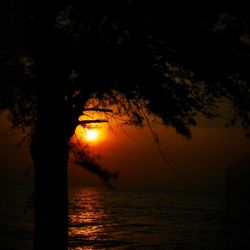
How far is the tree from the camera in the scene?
23.6ft

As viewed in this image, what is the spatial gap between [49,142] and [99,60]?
63.6 inches

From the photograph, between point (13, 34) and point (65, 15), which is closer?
point (13, 34)

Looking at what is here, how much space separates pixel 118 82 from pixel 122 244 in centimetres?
3257

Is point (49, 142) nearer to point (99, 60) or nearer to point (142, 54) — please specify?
point (99, 60)

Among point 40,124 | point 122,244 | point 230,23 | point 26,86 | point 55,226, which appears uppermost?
point 230,23

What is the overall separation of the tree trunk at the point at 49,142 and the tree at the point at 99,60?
2cm

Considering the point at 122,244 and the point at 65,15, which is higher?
the point at 65,15

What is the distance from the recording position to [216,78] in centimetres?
792

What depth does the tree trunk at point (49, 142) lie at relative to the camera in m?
7.14

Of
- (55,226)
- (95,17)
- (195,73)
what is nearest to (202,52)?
(195,73)

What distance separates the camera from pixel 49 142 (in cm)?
727

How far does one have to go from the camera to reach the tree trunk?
7141 mm

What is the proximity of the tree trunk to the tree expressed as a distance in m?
0.02

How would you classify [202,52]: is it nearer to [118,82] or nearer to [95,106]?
[118,82]
